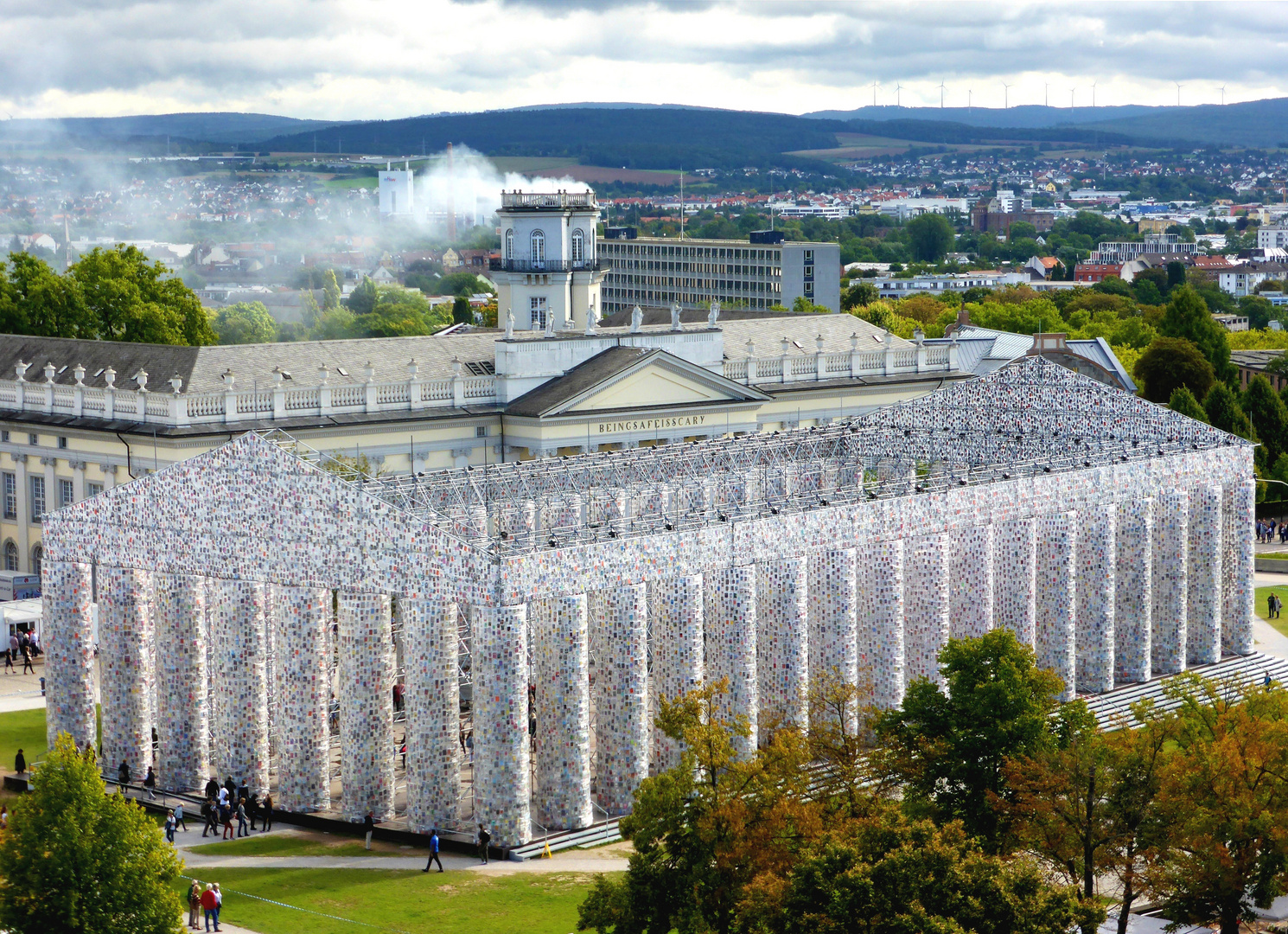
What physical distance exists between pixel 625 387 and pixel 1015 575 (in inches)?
1482

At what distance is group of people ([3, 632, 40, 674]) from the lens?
85625 millimetres

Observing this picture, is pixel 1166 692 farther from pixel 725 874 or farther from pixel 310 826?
pixel 310 826

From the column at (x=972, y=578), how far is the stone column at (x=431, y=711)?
2054 centimetres

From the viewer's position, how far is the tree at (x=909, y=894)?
41625mm

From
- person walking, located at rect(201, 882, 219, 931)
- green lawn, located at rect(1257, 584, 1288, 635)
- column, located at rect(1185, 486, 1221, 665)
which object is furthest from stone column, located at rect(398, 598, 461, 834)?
green lawn, located at rect(1257, 584, 1288, 635)

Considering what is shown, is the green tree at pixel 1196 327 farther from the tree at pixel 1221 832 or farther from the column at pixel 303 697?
the tree at pixel 1221 832

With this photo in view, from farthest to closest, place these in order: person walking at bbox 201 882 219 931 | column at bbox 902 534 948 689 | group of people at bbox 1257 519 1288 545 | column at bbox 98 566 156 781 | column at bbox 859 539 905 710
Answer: group of people at bbox 1257 519 1288 545
column at bbox 902 534 948 689
column at bbox 859 539 905 710
column at bbox 98 566 156 781
person walking at bbox 201 882 219 931

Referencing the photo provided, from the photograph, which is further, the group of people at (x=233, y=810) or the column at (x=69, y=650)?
the column at (x=69, y=650)

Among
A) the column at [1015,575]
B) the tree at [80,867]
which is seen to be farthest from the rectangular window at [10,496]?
the tree at [80,867]

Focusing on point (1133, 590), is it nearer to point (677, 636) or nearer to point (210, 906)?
point (677, 636)

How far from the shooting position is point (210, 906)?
52.1m

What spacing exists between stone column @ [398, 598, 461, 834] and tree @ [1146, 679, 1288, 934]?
63.4 feet

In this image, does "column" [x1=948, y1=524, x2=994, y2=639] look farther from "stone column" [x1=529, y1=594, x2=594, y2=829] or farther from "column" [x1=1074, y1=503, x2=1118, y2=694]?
"stone column" [x1=529, y1=594, x2=594, y2=829]

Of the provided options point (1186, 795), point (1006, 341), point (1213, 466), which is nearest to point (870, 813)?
point (1186, 795)
